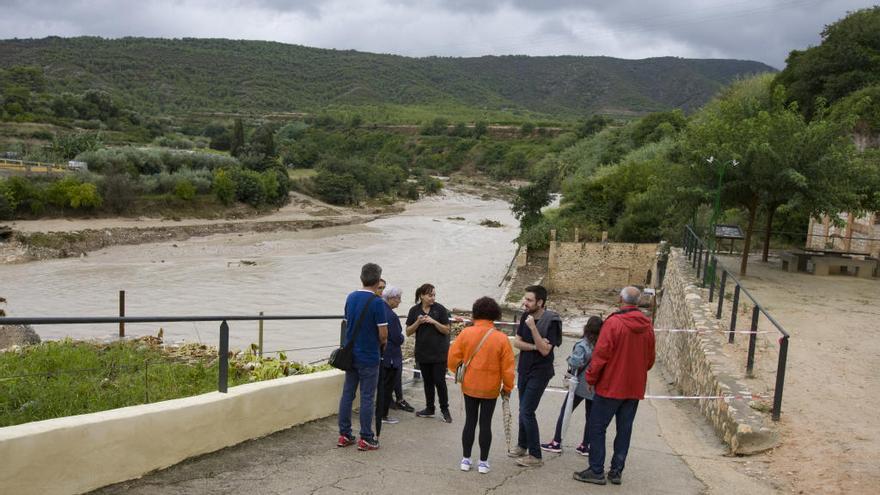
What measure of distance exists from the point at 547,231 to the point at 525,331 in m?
28.7

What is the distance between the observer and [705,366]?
28.6 ft

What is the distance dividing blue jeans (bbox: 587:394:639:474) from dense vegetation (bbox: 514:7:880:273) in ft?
35.1

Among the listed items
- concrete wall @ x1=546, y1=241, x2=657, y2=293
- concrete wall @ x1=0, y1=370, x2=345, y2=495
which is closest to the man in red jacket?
concrete wall @ x1=0, y1=370, x2=345, y2=495

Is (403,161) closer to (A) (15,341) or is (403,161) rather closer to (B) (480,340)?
(A) (15,341)

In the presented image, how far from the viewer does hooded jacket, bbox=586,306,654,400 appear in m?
5.07

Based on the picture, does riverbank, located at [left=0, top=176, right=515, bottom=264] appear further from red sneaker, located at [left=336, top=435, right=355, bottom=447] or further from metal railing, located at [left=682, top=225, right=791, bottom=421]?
red sneaker, located at [left=336, top=435, right=355, bottom=447]

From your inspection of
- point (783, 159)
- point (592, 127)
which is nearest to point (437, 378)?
point (783, 159)

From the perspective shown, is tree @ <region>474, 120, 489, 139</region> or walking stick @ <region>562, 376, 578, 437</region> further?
tree @ <region>474, 120, 489, 139</region>

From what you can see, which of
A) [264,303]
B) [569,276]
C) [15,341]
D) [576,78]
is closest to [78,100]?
[264,303]

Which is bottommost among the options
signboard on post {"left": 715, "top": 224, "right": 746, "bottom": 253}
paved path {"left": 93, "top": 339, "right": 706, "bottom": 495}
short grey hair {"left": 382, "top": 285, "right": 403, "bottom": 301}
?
paved path {"left": 93, "top": 339, "right": 706, "bottom": 495}

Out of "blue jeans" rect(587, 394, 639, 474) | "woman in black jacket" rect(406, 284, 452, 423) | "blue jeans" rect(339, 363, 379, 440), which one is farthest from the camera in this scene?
"woman in black jacket" rect(406, 284, 452, 423)

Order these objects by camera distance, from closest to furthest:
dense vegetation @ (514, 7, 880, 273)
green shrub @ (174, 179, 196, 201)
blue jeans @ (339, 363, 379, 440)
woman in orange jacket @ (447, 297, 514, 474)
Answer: woman in orange jacket @ (447, 297, 514, 474)
blue jeans @ (339, 363, 379, 440)
dense vegetation @ (514, 7, 880, 273)
green shrub @ (174, 179, 196, 201)

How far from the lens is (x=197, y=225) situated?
1768 inches

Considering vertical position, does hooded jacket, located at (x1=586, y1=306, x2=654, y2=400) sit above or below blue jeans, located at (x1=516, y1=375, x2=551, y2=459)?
above
